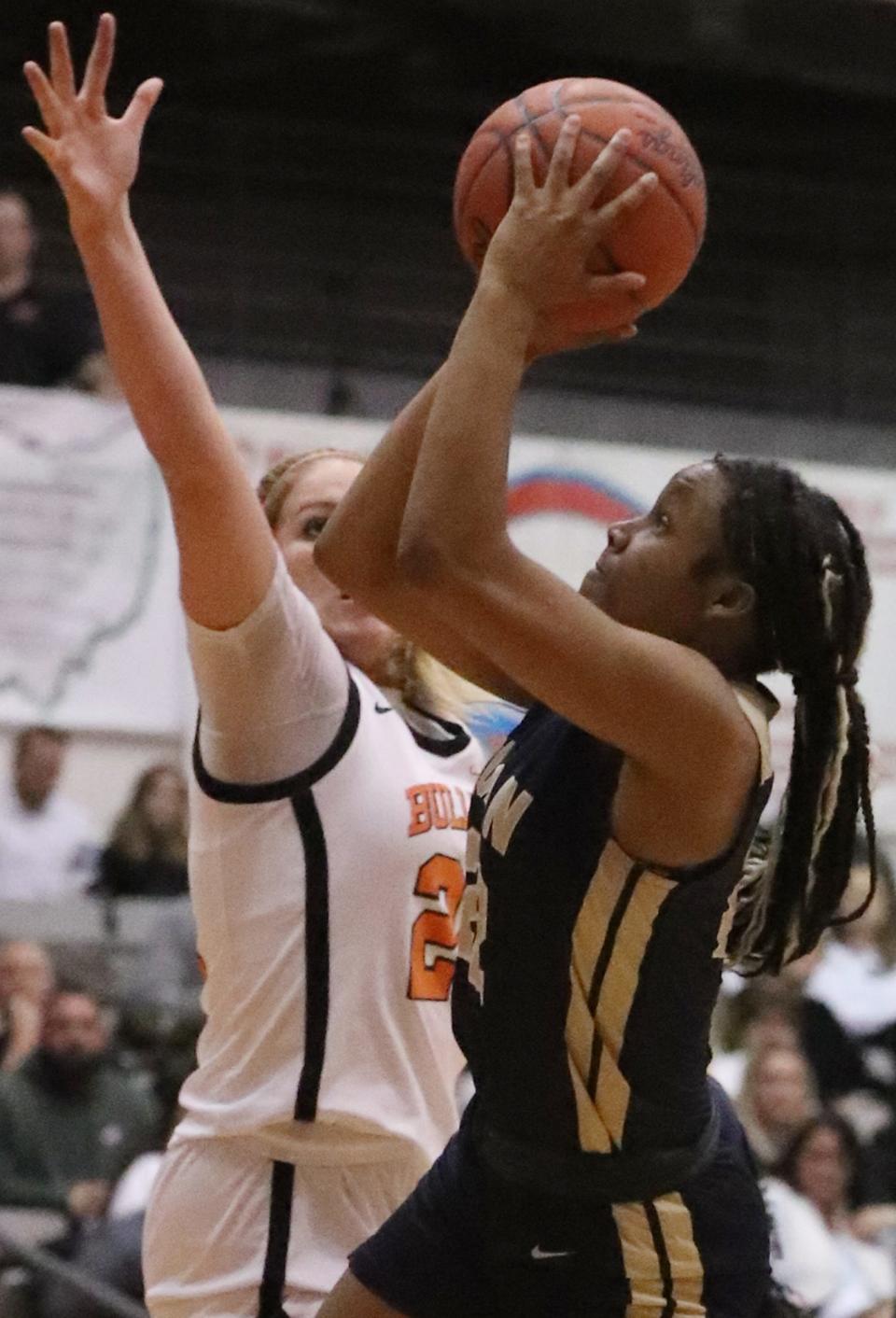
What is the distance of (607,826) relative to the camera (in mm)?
2258

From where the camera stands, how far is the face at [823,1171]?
276 inches

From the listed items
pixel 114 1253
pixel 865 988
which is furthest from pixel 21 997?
pixel 865 988

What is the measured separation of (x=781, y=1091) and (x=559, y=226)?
218 inches

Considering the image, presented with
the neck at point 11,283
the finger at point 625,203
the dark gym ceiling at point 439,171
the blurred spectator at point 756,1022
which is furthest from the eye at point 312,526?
the dark gym ceiling at point 439,171

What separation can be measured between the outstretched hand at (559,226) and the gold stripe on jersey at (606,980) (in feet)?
1.96

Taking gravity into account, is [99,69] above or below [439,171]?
below

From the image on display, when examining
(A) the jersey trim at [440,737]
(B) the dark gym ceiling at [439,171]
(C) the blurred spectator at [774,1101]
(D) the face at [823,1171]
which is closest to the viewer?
(A) the jersey trim at [440,737]

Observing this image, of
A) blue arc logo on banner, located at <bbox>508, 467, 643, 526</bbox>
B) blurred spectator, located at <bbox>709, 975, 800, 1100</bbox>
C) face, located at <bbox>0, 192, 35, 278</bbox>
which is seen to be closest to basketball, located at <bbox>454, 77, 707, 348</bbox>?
blurred spectator, located at <bbox>709, 975, 800, 1100</bbox>

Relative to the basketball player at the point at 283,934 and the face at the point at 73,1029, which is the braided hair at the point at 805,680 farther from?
the face at the point at 73,1029

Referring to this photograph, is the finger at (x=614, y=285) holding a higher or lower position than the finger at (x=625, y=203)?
lower

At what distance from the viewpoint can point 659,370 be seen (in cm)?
985

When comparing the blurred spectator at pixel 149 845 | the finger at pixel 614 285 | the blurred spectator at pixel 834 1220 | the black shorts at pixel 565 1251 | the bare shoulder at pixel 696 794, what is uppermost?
the finger at pixel 614 285

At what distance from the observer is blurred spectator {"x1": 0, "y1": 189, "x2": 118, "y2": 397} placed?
7961mm

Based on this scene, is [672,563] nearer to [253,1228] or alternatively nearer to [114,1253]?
[253,1228]
